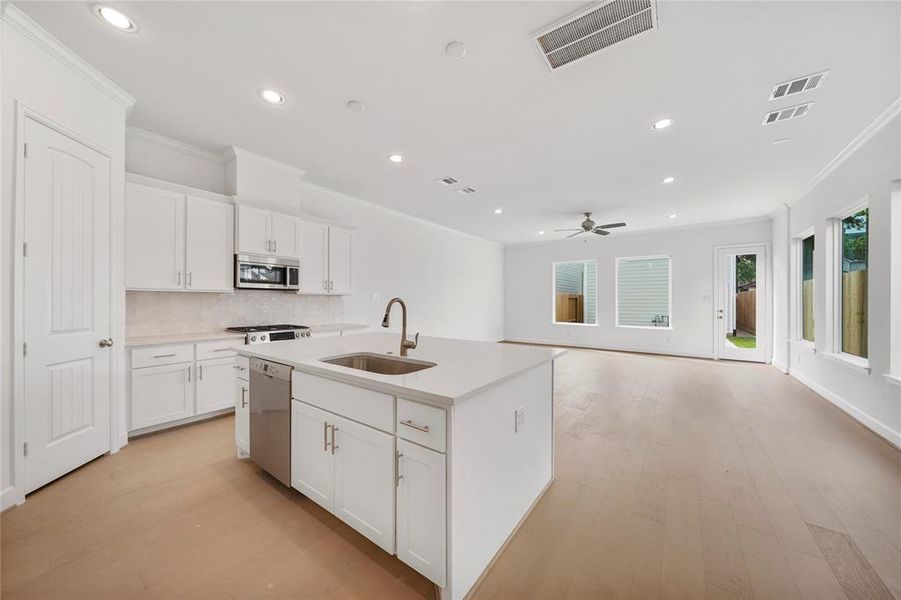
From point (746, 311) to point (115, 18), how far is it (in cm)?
945

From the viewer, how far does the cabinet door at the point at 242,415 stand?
2424mm

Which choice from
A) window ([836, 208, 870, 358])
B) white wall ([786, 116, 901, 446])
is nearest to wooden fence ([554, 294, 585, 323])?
white wall ([786, 116, 901, 446])

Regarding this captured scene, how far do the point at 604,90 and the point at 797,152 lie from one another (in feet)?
9.15

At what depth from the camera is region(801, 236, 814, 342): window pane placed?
4809 mm

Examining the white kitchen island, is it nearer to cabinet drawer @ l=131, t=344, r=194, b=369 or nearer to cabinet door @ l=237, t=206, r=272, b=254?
cabinet drawer @ l=131, t=344, r=194, b=369

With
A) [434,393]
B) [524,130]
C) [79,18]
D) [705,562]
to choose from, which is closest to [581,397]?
[705,562]

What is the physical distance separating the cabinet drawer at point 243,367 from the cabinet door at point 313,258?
1897 millimetres

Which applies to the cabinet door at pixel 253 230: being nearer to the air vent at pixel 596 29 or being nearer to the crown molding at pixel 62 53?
the crown molding at pixel 62 53

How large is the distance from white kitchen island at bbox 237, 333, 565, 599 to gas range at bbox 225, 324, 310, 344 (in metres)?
1.56

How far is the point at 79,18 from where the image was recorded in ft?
6.41

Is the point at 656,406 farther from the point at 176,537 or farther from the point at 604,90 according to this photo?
the point at 176,537

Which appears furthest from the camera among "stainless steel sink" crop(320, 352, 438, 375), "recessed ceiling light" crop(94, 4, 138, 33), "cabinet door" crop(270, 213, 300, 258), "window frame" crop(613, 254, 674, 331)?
"window frame" crop(613, 254, 674, 331)

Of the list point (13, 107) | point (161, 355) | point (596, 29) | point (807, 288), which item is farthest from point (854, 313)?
point (13, 107)

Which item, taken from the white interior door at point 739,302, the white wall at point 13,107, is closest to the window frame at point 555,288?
the white interior door at point 739,302
